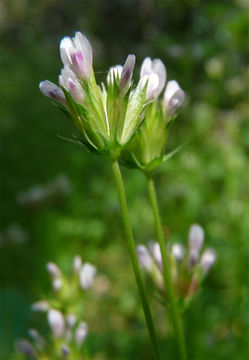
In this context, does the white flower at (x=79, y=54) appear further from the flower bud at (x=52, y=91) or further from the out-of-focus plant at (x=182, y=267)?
the out-of-focus plant at (x=182, y=267)

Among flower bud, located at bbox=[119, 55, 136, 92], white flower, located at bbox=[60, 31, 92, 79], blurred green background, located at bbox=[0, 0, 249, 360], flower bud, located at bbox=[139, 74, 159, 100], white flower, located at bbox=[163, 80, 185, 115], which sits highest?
white flower, located at bbox=[60, 31, 92, 79]

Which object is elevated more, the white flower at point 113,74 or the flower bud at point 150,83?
the white flower at point 113,74

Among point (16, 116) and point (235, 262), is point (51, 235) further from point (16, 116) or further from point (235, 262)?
point (16, 116)

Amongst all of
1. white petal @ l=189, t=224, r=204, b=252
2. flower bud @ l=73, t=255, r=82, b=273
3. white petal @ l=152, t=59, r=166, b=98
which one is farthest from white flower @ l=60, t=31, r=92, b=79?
flower bud @ l=73, t=255, r=82, b=273

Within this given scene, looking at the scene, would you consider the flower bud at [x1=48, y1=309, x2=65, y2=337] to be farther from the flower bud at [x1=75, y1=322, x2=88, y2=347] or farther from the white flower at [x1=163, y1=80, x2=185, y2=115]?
the white flower at [x1=163, y1=80, x2=185, y2=115]

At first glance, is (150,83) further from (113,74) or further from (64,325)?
(64,325)

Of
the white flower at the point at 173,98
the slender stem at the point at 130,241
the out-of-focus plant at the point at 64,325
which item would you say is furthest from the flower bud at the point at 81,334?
Result: the white flower at the point at 173,98
